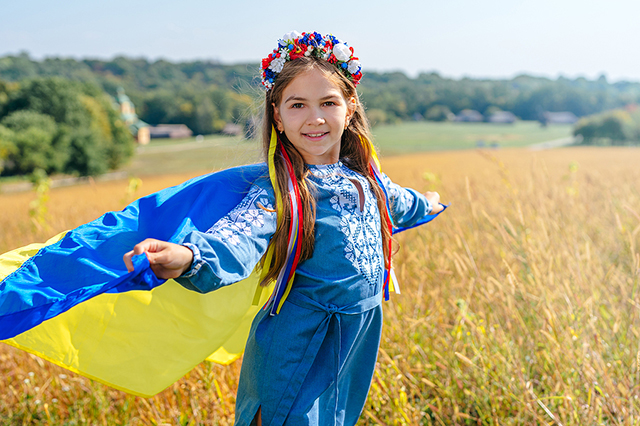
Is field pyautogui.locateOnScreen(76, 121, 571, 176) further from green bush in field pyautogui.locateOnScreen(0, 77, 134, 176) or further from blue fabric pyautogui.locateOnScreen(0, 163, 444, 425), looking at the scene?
blue fabric pyautogui.locateOnScreen(0, 163, 444, 425)

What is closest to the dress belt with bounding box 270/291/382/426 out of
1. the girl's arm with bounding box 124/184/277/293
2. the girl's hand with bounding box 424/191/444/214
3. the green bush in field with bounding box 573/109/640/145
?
the girl's arm with bounding box 124/184/277/293

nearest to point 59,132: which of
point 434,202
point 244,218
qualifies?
point 434,202

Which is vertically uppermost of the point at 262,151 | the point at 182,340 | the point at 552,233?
the point at 262,151

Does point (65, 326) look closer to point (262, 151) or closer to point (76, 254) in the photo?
point (76, 254)

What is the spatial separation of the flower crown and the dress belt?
0.77 m

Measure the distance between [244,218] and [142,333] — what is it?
30.9 inches

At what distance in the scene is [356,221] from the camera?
1.48m

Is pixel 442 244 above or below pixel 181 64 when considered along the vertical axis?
below

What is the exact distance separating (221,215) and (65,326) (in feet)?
2.47

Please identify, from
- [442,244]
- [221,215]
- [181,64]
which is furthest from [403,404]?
[181,64]

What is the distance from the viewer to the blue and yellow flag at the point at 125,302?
47.6 inches

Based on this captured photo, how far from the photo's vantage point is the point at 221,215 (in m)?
1.42

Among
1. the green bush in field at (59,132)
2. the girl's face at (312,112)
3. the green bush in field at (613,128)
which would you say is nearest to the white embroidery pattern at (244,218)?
the girl's face at (312,112)

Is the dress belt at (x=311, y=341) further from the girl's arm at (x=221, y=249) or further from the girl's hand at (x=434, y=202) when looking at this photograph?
the girl's hand at (x=434, y=202)
